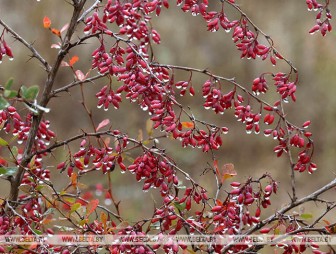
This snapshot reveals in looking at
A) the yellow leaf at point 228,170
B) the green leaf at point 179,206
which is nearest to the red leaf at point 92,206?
the green leaf at point 179,206

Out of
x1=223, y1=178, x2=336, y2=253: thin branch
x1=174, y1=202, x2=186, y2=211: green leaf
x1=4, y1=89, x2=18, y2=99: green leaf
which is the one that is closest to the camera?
x1=4, y1=89, x2=18, y2=99: green leaf

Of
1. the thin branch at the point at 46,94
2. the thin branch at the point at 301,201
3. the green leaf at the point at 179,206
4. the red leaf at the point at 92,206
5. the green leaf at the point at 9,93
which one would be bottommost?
the thin branch at the point at 301,201

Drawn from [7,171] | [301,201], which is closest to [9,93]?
[7,171]

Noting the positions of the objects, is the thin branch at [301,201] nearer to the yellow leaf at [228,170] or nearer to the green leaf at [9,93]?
the yellow leaf at [228,170]

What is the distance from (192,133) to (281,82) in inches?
11.6

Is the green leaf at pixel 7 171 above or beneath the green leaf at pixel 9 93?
above

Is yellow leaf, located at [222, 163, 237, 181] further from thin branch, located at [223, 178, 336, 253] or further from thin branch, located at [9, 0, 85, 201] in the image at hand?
thin branch, located at [9, 0, 85, 201]

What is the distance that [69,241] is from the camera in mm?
1659

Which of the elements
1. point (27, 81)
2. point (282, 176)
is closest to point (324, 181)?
point (282, 176)

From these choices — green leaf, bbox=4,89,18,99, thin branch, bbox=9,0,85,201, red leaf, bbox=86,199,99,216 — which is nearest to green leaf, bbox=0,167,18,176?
thin branch, bbox=9,0,85,201

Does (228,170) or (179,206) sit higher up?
(228,170)

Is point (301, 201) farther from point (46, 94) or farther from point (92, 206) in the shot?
point (46, 94)

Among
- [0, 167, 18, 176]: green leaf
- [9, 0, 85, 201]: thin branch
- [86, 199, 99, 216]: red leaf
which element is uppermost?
[9, 0, 85, 201]: thin branch

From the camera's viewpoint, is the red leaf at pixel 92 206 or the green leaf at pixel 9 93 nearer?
the green leaf at pixel 9 93
